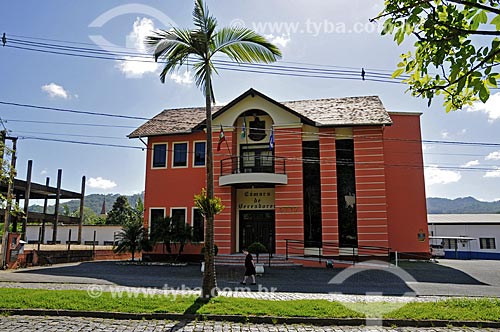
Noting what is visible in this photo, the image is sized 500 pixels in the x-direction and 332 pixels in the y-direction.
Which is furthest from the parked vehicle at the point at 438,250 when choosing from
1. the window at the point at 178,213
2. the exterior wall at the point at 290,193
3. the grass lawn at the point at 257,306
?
the grass lawn at the point at 257,306

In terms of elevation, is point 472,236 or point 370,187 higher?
point 370,187

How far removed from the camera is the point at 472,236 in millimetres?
41688

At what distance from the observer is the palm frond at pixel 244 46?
11.6 m

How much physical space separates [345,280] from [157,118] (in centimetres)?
1723

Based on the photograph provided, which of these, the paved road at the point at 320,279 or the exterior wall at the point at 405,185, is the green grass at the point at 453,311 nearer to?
the paved road at the point at 320,279

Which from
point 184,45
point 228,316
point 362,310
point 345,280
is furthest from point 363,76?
point 228,316

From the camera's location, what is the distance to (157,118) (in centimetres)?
2742

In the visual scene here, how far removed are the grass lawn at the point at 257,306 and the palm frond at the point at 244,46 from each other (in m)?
6.83

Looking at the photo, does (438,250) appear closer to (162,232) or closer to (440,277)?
(440,277)

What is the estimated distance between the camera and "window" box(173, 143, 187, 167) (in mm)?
24872

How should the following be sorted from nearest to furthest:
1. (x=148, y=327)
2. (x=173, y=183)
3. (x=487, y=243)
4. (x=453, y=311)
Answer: (x=148, y=327)
(x=453, y=311)
(x=173, y=183)
(x=487, y=243)

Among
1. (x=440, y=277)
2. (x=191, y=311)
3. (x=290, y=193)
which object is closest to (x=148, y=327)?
(x=191, y=311)

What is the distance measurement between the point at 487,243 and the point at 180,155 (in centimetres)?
3329

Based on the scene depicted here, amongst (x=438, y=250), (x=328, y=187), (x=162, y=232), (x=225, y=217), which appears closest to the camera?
(x=162, y=232)
